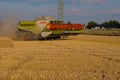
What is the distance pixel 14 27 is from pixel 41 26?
14.9ft

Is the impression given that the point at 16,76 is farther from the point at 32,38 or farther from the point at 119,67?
the point at 32,38

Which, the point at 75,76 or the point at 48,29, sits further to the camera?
the point at 48,29

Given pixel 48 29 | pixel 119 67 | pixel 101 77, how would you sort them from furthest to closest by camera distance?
pixel 48 29
pixel 119 67
pixel 101 77

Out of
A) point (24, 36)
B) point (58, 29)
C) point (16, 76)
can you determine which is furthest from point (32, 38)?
point (16, 76)

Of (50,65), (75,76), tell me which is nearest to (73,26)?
(50,65)

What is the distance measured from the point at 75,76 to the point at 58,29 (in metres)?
25.4

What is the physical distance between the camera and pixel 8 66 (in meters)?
12.0

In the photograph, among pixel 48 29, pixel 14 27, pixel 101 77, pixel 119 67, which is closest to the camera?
pixel 101 77

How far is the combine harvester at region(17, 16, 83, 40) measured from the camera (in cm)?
3428

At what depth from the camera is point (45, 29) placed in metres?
34.2

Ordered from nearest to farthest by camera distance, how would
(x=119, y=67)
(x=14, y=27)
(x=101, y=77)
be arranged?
1. (x=101, y=77)
2. (x=119, y=67)
3. (x=14, y=27)

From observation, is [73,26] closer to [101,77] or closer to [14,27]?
[14,27]

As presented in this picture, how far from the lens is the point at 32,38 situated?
36219 mm

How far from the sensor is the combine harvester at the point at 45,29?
3428 cm
